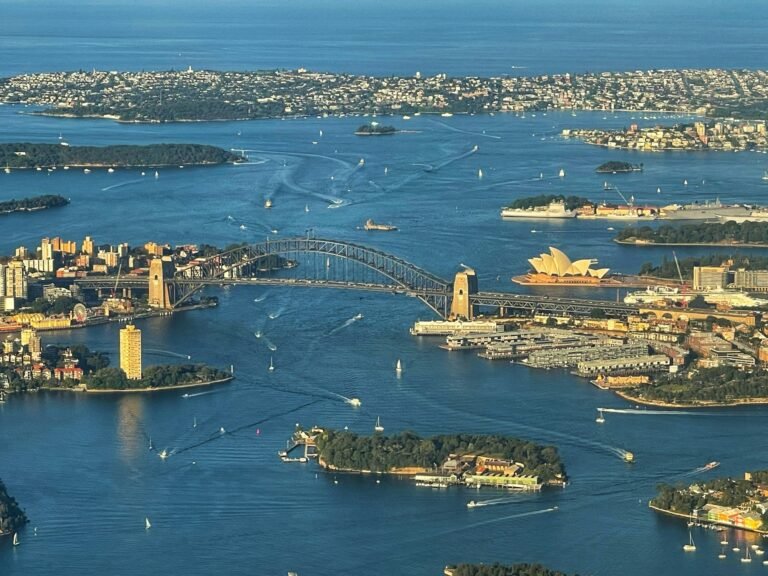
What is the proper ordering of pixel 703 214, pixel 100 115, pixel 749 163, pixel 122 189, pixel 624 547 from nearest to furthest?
pixel 624 547 < pixel 703 214 < pixel 122 189 < pixel 749 163 < pixel 100 115

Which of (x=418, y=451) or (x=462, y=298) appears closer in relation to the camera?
(x=418, y=451)

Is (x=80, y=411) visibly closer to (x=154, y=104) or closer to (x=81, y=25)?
(x=154, y=104)

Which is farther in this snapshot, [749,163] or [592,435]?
[749,163]

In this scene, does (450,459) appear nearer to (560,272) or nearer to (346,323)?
(346,323)

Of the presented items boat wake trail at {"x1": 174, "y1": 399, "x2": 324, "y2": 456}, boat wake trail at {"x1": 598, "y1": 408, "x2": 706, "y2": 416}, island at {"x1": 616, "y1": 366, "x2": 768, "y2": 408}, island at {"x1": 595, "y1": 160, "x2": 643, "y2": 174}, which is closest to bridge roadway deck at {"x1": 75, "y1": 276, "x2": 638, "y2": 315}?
island at {"x1": 616, "y1": 366, "x2": 768, "y2": 408}

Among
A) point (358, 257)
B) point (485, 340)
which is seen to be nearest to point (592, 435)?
point (485, 340)

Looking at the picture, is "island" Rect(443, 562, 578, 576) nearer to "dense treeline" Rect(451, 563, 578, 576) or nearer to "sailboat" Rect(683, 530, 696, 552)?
"dense treeline" Rect(451, 563, 578, 576)

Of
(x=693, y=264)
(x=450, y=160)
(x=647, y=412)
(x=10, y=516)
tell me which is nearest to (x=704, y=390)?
(x=647, y=412)
